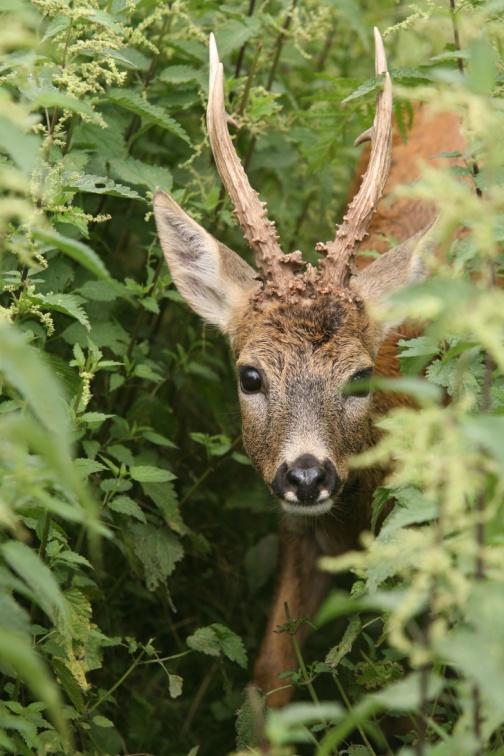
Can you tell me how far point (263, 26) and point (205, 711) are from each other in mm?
3439

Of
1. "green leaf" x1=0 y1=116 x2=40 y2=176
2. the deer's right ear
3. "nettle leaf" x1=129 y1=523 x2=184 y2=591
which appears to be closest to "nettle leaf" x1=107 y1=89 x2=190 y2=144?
the deer's right ear

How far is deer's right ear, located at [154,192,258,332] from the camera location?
200 inches

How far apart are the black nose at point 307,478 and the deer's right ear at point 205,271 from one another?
3.52ft

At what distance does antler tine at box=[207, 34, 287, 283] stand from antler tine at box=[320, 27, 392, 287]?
206mm

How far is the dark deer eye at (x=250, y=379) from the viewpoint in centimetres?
474

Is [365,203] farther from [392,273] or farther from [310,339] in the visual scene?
[310,339]

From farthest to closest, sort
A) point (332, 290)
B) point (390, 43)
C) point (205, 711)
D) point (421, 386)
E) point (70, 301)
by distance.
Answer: point (390, 43) < point (205, 711) < point (332, 290) < point (70, 301) < point (421, 386)

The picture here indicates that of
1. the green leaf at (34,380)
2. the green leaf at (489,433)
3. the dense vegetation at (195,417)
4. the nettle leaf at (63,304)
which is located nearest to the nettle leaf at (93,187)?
the dense vegetation at (195,417)

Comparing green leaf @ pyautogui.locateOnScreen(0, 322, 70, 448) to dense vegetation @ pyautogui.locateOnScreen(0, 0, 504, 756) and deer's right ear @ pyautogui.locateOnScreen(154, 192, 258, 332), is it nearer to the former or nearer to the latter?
dense vegetation @ pyautogui.locateOnScreen(0, 0, 504, 756)

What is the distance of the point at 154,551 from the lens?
4914 mm

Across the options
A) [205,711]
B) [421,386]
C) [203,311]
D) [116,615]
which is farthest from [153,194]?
[421,386]

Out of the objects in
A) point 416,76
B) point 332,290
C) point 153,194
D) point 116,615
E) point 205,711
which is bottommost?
point 205,711

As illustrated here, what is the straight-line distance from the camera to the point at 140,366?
4.95m

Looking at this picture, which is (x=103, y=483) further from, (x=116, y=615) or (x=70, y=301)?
(x=116, y=615)
